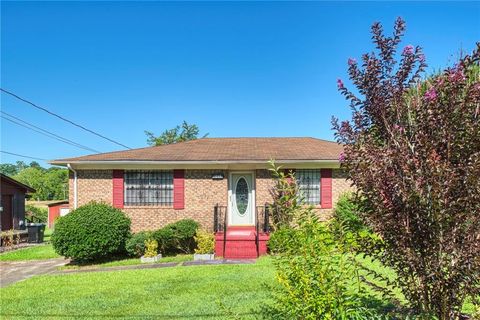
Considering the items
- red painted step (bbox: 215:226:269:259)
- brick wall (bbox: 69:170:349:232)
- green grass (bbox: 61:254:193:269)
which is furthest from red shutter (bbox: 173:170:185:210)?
red painted step (bbox: 215:226:269:259)

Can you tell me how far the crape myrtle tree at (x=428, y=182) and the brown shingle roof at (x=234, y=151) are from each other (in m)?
9.36

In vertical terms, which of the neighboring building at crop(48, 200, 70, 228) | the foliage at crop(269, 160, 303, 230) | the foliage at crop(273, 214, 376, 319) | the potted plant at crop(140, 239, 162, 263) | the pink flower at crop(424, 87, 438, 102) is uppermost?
the pink flower at crop(424, 87, 438, 102)

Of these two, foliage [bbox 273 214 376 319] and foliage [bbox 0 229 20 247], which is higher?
foliage [bbox 273 214 376 319]

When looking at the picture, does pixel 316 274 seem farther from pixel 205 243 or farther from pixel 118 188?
pixel 118 188

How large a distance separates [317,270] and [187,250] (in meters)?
9.54

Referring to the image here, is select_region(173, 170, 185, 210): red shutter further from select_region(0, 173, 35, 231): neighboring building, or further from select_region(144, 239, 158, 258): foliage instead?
select_region(0, 173, 35, 231): neighboring building

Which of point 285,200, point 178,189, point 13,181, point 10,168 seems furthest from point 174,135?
point 10,168

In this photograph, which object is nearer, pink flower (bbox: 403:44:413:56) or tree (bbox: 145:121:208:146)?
pink flower (bbox: 403:44:413:56)

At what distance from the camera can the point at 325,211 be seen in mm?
12867

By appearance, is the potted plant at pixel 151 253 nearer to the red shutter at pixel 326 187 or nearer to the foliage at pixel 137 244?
the foliage at pixel 137 244

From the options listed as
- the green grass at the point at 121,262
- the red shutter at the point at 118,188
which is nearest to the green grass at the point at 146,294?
the green grass at the point at 121,262

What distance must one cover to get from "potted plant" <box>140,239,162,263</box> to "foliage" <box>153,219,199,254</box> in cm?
28

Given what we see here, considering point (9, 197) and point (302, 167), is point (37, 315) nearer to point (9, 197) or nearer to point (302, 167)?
point (302, 167)

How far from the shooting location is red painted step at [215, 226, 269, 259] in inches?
447
